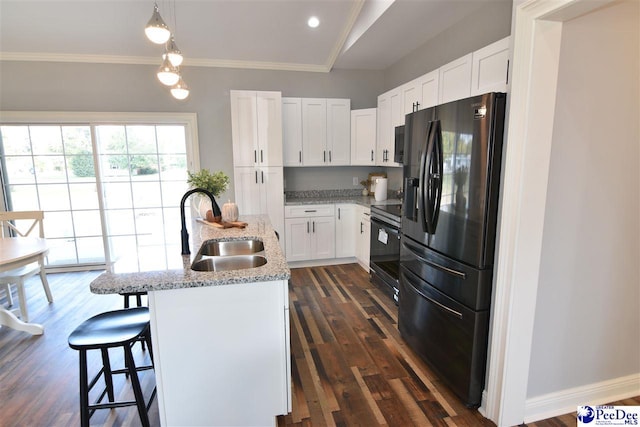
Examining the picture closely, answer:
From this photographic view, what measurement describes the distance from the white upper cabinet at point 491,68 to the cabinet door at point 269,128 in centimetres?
231

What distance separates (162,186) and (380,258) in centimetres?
301

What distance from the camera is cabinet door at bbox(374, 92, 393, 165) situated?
3919mm

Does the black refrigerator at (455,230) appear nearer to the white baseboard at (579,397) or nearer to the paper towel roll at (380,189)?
the white baseboard at (579,397)

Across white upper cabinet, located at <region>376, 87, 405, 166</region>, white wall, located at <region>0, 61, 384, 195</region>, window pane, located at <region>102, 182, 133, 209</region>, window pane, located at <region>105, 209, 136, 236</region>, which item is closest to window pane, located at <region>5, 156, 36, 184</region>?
white wall, located at <region>0, 61, 384, 195</region>

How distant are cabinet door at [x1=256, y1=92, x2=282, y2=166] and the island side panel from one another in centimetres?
271

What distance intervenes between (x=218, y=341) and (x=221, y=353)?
65mm

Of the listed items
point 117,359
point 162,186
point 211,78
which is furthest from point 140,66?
point 117,359

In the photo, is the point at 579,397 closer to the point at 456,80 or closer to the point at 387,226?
the point at 387,226

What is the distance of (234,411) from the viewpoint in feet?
5.37

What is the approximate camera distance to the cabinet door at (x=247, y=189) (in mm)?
4023

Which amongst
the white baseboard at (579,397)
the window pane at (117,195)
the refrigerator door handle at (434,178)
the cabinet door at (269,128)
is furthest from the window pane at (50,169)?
the white baseboard at (579,397)

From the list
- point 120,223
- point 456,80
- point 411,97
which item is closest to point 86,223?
point 120,223

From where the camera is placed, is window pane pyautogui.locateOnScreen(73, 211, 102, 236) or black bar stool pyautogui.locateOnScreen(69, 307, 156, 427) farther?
window pane pyautogui.locateOnScreen(73, 211, 102, 236)

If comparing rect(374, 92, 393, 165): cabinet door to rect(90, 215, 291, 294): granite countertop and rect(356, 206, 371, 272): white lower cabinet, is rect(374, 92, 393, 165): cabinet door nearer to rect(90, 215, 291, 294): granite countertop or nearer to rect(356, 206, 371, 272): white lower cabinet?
rect(356, 206, 371, 272): white lower cabinet
